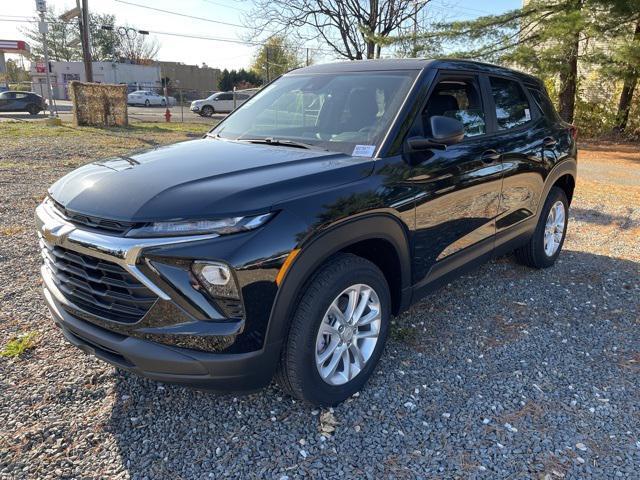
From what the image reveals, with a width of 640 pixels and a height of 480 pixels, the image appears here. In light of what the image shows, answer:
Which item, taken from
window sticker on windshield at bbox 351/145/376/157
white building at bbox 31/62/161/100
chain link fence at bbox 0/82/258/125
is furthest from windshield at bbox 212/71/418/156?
white building at bbox 31/62/161/100

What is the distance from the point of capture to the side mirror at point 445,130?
2853 mm

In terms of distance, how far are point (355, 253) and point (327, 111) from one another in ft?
3.72

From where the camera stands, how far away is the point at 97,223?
2.29 metres

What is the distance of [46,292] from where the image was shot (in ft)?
8.93

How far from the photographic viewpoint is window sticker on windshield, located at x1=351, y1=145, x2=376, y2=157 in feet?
9.30

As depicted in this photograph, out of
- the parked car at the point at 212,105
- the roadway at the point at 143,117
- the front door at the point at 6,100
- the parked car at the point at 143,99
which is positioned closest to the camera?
the roadway at the point at 143,117

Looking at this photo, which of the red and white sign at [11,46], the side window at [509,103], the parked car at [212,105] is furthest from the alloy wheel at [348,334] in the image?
the red and white sign at [11,46]

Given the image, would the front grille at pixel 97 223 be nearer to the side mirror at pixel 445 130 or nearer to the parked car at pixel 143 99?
the side mirror at pixel 445 130

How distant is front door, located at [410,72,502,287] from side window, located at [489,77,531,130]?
0.22 m

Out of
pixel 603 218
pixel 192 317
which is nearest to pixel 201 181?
pixel 192 317

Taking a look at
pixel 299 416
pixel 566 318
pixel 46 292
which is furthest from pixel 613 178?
pixel 46 292

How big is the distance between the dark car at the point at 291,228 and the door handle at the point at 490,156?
0.01 metres

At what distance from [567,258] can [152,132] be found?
615 inches

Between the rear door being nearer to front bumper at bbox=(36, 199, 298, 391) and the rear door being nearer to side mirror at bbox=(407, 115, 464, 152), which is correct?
side mirror at bbox=(407, 115, 464, 152)
